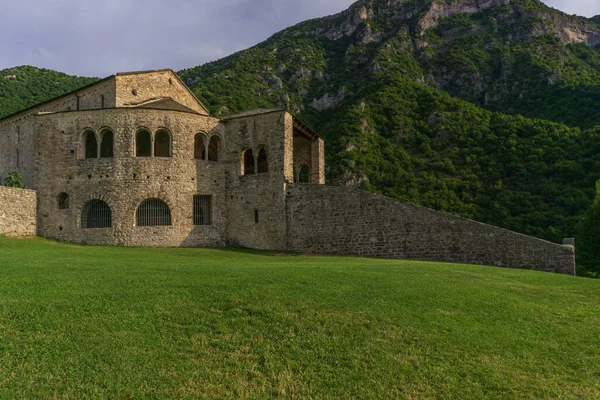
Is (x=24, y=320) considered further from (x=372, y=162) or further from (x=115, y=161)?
(x=372, y=162)

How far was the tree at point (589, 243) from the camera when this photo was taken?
2967 cm

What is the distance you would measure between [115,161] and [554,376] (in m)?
24.2

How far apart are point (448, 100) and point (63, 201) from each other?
175ft

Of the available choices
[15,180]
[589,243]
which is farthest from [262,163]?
[589,243]

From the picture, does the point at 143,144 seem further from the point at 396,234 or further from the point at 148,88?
the point at 396,234

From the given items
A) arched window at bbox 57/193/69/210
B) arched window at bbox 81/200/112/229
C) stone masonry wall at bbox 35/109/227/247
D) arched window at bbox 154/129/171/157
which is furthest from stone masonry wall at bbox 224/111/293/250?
arched window at bbox 57/193/69/210

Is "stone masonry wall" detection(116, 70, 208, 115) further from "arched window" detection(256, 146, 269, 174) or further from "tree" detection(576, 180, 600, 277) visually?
"tree" detection(576, 180, 600, 277)

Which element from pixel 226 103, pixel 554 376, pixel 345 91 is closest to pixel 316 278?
pixel 554 376

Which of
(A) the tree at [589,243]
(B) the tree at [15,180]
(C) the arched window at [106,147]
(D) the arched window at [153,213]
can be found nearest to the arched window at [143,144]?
(C) the arched window at [106,147]

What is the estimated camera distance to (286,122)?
27.0m

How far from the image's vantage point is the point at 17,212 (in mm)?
24766

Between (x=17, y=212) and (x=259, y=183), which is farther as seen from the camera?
(x=259, y=183)

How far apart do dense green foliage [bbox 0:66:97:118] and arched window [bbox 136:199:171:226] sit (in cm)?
3336

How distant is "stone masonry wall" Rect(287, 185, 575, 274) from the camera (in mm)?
20609
